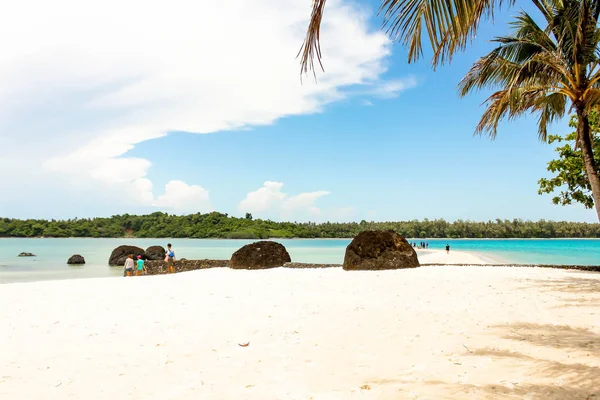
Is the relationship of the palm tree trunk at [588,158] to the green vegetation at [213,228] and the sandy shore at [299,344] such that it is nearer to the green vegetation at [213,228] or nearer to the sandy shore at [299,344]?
the sandy shore at [299,344]

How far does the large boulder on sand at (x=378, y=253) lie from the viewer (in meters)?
14.1

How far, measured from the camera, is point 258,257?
17203 mm

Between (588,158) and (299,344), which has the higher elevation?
(588,158)

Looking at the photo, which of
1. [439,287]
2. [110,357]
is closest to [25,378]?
[110,357]

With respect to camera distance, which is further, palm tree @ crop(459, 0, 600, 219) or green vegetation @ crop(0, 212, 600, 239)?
green vegetation @ crop(0, 212, 600, 239)

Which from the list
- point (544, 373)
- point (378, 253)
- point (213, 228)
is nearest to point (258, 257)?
point (378, 253)

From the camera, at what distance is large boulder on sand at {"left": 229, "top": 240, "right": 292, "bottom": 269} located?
55.8 ft

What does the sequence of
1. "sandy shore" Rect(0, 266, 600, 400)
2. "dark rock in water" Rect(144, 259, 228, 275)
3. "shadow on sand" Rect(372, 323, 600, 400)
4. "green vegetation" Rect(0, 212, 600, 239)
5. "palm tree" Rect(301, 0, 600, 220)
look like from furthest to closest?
"green vegetation" Rect(0, 212, 600, 239) → "dark rock in water" Rect(144, 259, 228, 275) → "palm tree" Rect(301, 0, 600, 220) → "sandy shore" Rect(0, 266, 600, 400) → "shadow on sand" Rect(372, 323, 600, 400)

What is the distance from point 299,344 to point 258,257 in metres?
12.5

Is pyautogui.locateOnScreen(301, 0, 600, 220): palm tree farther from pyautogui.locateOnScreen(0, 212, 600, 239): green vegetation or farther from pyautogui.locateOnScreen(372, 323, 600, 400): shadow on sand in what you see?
pyautogui.locateOnScreen(0, 212, 600, 239): green vegetation

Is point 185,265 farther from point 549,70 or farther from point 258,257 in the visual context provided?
→ point 549,70

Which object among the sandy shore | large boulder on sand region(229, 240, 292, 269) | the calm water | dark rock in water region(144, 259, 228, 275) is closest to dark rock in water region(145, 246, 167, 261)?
the calm water

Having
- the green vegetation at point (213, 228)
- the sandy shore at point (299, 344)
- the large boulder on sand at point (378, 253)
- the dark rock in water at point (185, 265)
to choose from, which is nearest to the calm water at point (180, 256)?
the dark rock in water at point (185, 265)

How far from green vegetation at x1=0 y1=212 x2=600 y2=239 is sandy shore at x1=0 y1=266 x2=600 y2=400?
4782 inches
